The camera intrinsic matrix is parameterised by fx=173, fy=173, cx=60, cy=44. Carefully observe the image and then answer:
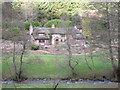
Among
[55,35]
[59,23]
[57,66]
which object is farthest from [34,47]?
[59,23]

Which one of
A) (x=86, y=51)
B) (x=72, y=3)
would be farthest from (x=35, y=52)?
(x=72, y=3)

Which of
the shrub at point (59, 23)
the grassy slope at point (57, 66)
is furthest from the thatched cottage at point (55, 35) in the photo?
the grassy slope at point (57, 66)

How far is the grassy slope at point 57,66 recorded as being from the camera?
603 cm

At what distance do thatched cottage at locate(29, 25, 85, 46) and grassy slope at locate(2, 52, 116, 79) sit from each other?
632mm

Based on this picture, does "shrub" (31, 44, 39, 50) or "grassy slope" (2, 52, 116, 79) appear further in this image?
"shrub" (31, 44, 39, 50)

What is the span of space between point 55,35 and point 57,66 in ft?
4.52

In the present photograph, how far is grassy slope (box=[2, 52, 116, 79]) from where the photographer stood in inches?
237

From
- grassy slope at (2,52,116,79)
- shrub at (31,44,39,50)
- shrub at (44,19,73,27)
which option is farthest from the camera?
shrub at (31,44,39,50)

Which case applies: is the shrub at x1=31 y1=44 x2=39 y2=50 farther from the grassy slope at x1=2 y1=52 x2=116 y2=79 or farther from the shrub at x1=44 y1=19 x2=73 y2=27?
the shrub at x1=44 y1=19 x2=73 y2=27

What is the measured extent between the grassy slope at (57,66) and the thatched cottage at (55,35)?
2.07 feet

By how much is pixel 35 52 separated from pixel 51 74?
3.53 ft

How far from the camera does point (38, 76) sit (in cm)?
603

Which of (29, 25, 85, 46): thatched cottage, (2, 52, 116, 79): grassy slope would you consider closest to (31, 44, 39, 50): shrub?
(29, 25, 85, 46): thatched cottage

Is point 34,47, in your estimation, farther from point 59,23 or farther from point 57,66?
point 59,23
